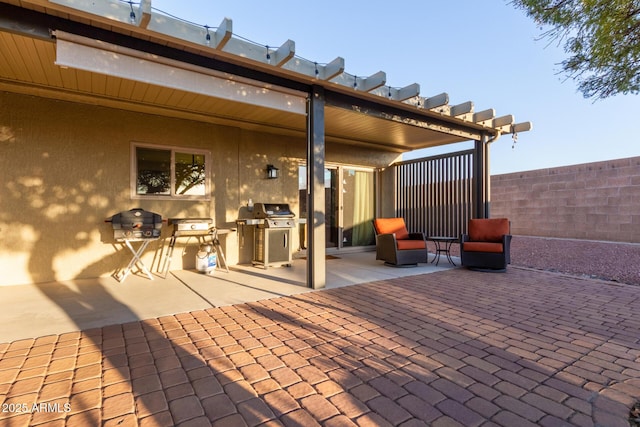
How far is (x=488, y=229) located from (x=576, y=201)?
5787 mm

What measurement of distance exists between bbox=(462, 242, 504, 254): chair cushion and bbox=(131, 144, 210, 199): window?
4.90m

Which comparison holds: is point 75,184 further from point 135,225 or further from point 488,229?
point 488,229

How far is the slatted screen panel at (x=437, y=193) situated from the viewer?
7.01 m

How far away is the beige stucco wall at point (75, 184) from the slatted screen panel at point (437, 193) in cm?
478

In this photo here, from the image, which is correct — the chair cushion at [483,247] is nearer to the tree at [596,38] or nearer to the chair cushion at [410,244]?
the chair cushion at [410,244]

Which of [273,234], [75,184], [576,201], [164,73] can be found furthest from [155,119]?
[576,201]

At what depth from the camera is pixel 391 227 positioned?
20.9ft

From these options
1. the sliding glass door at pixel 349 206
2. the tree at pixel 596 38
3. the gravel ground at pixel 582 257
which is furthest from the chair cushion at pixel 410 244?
the tree at pixel 596 38

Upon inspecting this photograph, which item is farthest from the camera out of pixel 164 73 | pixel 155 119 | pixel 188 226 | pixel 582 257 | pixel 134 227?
pixel 582 257

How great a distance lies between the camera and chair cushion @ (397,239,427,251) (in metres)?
5.83

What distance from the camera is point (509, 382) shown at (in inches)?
76.7

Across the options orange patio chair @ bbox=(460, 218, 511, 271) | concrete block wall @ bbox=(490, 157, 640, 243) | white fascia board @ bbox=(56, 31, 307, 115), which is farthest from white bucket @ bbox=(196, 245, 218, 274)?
concrete block wall @ bbox=(490, 157, 640, 243)

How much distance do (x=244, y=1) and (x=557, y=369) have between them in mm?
8039

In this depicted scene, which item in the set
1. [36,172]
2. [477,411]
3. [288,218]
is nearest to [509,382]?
[477,411]
